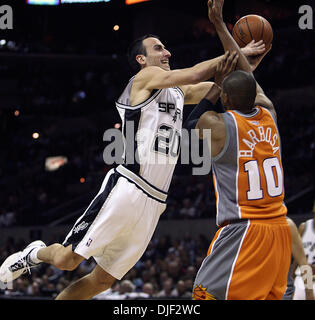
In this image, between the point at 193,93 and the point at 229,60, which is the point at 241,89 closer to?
the point at 229,60

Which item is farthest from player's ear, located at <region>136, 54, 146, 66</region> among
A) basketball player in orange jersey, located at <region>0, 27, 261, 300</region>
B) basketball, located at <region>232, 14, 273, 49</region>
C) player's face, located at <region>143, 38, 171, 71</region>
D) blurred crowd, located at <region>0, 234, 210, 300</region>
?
blurred crowd, located at <region>0, 234, 210, 300</region>

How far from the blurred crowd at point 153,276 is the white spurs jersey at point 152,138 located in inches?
218

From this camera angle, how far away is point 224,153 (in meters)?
3.90

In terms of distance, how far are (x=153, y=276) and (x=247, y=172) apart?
8.28 m

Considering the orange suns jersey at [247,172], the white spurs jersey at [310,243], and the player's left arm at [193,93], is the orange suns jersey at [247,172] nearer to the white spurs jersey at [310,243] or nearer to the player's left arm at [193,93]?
the player's left arm at [193,93]

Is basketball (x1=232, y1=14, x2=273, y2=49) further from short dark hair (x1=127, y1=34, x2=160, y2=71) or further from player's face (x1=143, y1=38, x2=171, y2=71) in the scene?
short dark hair (x1=127, y1=34, x2=160, y2=71)

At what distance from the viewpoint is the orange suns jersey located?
3896 mm

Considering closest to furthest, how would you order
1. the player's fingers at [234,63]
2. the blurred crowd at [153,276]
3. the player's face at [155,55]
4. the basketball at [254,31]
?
1. the player's fingers at [234,63]
2. the basketball at [254,31]
3. the player's face at [155,55]
4. the blurred crowd at [153,276]

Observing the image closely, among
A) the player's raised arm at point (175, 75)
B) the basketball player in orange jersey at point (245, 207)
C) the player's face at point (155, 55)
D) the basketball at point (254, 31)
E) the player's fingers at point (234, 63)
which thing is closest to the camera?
the basketball player in orange jersey at point (245, 207)

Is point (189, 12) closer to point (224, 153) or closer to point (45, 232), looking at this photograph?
point (45, 232)

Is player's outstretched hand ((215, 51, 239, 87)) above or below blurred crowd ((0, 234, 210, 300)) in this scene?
above

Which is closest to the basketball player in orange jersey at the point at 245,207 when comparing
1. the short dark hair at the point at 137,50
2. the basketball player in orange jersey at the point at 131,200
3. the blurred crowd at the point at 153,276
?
the basketball player in orange jersey at the point at 131,200

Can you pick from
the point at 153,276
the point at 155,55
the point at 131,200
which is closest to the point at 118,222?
the point at 131,200

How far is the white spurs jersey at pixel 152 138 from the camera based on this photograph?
495 cm
